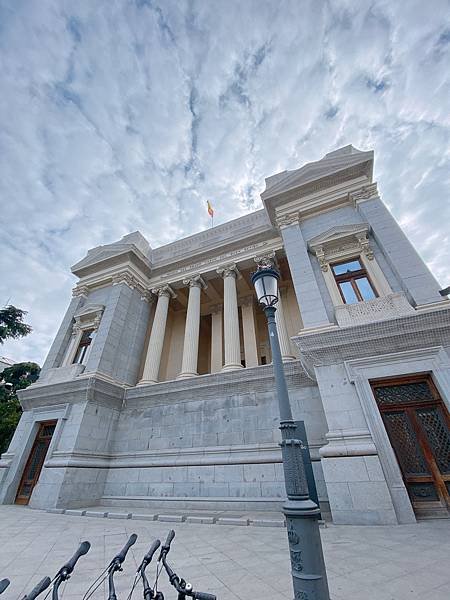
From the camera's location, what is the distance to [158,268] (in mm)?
16344

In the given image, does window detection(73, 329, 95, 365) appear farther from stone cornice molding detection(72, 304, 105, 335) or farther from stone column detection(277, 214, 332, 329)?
stone column detection(277, 214, 332, 329)

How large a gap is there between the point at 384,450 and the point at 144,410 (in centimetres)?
907

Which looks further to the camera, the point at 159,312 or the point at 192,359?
the point at 159,312

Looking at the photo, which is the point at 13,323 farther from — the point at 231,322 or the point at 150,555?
the point at 150,555

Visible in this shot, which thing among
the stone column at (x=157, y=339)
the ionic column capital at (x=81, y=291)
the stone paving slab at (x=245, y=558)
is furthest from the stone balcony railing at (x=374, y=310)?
the ionic column capital at (x=81, y=291)

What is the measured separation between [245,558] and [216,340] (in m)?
11.5

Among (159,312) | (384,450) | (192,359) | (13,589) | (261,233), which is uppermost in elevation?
(261,233)

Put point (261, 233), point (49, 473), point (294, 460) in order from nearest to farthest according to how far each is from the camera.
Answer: point (294, 460)
point (49, 473)
point (261, 233)

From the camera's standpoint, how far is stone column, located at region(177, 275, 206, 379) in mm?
12383

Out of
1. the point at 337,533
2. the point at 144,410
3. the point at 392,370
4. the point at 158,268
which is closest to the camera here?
the point at 337,533

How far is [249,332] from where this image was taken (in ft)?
48.6

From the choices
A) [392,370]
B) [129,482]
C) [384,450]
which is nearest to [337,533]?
[384,450]

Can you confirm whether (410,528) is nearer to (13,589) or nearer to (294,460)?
(294,460)

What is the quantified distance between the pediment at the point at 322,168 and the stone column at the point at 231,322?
414cm
